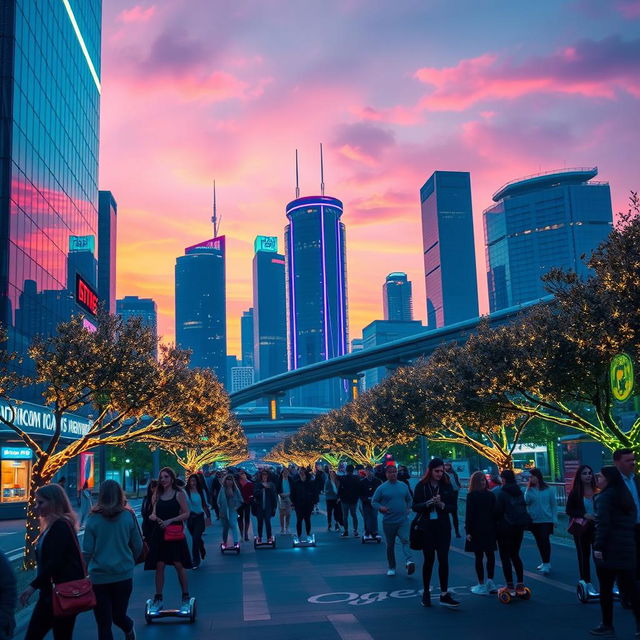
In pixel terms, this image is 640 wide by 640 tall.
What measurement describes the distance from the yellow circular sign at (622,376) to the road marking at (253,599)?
32.5 ft

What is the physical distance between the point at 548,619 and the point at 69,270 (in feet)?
170

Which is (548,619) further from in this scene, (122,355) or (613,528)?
(122,355)

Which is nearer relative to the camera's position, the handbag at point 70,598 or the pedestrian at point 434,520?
the handbag at point 70,598

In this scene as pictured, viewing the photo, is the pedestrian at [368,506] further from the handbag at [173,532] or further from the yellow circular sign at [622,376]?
the handbag at [173,532]

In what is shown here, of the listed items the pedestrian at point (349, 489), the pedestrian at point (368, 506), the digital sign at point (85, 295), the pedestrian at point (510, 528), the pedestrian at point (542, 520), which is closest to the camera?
the pedestrian at point (510, 528)

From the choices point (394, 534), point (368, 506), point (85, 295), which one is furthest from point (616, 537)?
point (85, 295)

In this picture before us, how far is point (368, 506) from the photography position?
888 inches

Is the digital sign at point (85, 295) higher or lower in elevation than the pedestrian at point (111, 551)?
higher

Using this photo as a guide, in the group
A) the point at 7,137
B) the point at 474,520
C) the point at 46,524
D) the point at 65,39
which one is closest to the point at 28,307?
the point at 7,137

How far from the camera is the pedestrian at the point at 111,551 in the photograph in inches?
309

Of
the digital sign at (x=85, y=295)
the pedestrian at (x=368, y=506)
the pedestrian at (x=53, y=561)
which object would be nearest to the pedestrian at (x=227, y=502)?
the pedestrian at (x=368, y=506)

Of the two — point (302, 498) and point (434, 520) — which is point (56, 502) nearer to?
point (434, 520)

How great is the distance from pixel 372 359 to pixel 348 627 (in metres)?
97.8

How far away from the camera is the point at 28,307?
46.7m
